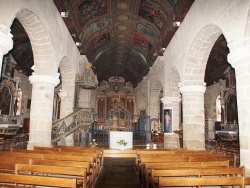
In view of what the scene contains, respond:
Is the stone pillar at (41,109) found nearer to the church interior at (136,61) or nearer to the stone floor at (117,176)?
the church interior at (136,61)

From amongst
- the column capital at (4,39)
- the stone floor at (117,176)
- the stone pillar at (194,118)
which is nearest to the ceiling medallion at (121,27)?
the stone pillar at (194,118)

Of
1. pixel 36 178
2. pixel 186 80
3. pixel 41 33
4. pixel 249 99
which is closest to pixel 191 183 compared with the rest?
pixel 36 178

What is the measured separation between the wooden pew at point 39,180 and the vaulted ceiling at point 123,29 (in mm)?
7129

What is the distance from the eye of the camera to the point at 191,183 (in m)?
3.02

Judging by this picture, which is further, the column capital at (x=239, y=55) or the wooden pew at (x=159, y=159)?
the column capital at (x=239, y=55)

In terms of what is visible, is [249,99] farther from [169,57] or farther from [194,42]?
[169,57]

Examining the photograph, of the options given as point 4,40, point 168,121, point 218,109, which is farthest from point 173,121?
point 4,40

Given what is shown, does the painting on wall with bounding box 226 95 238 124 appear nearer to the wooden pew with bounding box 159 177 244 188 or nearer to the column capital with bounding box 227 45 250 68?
the column capital with bounding box 227 45 250 68

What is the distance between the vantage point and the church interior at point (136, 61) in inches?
224

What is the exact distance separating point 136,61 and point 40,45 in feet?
42.7

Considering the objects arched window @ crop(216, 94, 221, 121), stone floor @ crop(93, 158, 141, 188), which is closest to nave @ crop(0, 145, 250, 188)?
stone floor @ crop(93, 158, 141, 188)

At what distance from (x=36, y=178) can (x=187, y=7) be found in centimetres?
806

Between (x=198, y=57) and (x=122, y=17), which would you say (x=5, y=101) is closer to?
(x=122, y=17)

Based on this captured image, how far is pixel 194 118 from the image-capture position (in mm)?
8469
